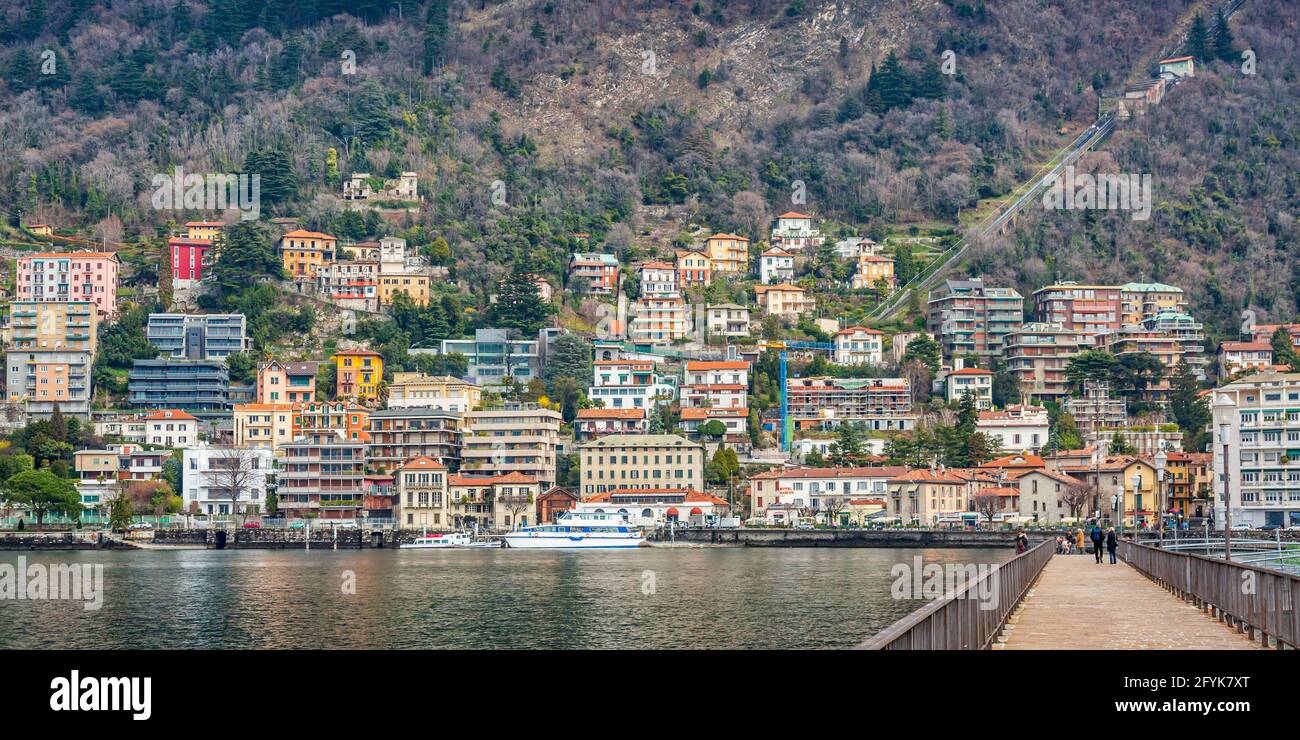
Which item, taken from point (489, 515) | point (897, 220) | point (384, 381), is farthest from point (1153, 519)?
point (897, 220)

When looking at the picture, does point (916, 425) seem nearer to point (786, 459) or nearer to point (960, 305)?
point (786, 459)

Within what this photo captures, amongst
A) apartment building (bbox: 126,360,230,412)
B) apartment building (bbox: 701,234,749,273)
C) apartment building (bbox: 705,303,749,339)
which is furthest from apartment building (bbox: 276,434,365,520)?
apartment building (bbox: 701,234,749,273)

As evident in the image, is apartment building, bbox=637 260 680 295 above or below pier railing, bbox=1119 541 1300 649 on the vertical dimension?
above

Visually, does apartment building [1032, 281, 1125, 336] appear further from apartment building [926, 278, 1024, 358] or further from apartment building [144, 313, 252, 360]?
apartment building [144, 313, 252, 360]

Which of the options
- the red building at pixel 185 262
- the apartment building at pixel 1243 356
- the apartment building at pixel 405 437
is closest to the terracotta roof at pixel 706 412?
the apartment building at pixel 405 437

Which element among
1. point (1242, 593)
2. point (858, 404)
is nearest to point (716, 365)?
point (858, 404)

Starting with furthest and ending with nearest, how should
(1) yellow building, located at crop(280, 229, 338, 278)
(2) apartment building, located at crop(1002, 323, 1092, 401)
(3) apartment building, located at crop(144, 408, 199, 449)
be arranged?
(1) yellow building, located at crop(280, 229, 338, 278), (2) apartment building, located at crop(1002, 323, 1092, 401), (3) apartment building, located at crop(144, 408, 199, 449)
